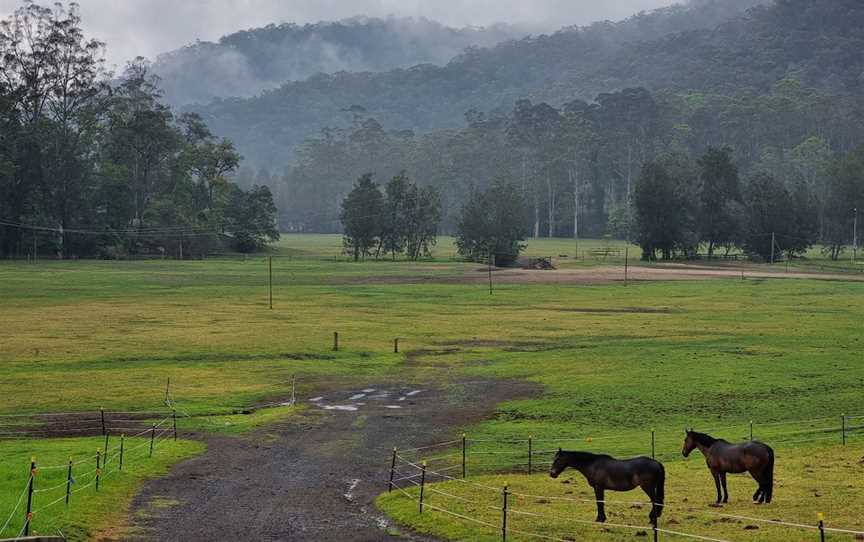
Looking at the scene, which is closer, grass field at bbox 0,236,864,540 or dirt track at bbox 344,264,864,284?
grass field at bbox 0,236,864,540

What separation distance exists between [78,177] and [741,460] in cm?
Result: 16494

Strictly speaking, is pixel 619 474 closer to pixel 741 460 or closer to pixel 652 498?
pixel 652 498

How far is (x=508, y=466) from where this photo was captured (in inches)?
1373

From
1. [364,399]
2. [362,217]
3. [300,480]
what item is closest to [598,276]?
[362,217]

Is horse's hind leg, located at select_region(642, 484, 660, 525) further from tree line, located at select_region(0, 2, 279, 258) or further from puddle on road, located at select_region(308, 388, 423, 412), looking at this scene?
tree line, located at select_region(0, 2, 279, 258)

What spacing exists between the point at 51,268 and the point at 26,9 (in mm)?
54518

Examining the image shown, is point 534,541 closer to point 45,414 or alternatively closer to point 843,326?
point 45,414

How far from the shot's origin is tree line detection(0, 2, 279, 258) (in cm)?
16525

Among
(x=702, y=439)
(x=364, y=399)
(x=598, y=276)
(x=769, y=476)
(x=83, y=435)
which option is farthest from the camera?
(x=598, y=276)

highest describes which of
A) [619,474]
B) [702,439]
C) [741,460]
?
[702,439]

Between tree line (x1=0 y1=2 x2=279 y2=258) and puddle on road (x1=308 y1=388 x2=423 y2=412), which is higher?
tree line (x1=0 y1=2 x2=279 y2=258)

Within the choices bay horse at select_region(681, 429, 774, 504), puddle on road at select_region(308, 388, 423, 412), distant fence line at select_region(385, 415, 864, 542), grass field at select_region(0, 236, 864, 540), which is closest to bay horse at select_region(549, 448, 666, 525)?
distant fence line at select_region(385, 415, 864, 542)

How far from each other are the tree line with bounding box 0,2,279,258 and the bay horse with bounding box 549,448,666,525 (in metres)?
149

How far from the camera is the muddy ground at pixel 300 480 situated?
27406mm
